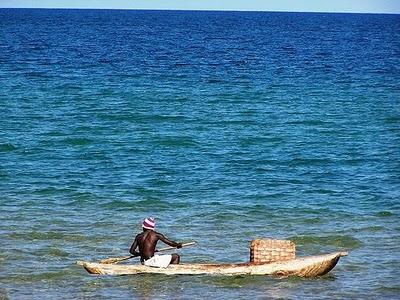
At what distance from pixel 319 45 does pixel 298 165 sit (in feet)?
204

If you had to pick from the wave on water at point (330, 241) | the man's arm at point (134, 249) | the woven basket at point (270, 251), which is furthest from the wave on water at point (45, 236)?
the wave on water at point (330, 241)

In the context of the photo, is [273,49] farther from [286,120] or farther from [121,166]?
[121,166]

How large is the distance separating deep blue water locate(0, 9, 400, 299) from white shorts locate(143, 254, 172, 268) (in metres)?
0.31

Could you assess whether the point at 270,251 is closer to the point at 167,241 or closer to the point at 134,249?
the point at 167,241

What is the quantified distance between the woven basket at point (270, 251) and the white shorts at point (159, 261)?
1647mm

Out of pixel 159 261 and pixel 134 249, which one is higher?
pixel 134 249

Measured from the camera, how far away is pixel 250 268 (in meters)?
17.0

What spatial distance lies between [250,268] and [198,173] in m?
10.6

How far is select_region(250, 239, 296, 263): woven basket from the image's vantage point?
55.9ft

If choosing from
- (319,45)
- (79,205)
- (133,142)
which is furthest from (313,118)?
(319,45)

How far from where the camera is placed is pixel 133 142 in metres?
33.3

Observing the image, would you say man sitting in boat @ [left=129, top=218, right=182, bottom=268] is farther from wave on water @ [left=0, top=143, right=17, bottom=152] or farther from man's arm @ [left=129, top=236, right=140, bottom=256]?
wave on water @ [left=0, top=143, right=17, bottom=152]

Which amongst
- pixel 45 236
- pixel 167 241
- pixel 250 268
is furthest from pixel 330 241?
pixel 45 236

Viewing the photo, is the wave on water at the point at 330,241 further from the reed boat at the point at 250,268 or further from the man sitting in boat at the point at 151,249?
the man sitting in boat at the point at 151,249
